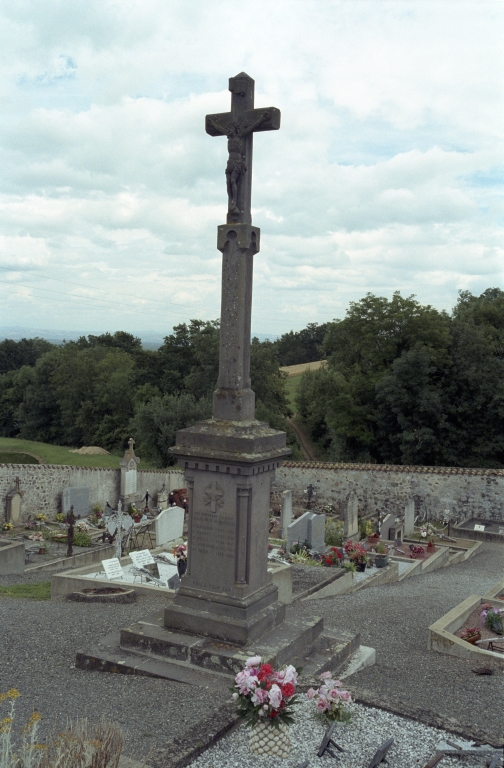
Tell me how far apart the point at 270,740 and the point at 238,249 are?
4698mm

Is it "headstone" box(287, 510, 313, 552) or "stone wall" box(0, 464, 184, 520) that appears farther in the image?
"stone wall" box(0, 464, 184, 520)

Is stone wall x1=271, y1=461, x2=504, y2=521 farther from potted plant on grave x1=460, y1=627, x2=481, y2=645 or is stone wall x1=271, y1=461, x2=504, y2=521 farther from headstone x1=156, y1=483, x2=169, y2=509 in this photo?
potted plant on grave x1=460, y1=627, x2=481, y2=645

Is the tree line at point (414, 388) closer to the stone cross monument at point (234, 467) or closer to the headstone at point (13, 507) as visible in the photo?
the headstone at point (13, 507)

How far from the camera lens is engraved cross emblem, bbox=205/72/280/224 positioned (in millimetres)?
6840

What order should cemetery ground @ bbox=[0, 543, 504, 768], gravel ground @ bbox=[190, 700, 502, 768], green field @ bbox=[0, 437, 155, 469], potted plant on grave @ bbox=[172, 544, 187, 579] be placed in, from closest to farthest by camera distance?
gravel ground @ bbox=[190, 700, 502, 768] < cemetery ground @ bbox=[0, 543, 504, 768] < potted plant on grave @ bbox=[172, 544, 187, 579] < green field @ bbox=[0, 437, 155, 469]

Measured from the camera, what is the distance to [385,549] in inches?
630

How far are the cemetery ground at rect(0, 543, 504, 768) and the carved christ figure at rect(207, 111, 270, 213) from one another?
4902 millimetres

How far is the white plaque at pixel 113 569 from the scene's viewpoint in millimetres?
10297

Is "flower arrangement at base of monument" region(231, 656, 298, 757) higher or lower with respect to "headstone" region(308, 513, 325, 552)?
higher

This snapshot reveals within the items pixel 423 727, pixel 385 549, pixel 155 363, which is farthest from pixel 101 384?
pixel 423 727

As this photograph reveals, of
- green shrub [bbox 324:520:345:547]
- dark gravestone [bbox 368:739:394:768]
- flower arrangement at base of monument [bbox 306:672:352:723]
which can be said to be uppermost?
flower arrangement at base of monument [bbox 306:672:352:723]

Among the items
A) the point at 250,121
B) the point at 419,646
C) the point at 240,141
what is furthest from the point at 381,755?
the point at 250,121

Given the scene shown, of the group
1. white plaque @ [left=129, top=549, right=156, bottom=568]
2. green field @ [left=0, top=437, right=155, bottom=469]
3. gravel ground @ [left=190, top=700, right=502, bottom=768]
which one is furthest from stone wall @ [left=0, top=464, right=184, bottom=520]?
gravel ground @ [left=190, top=700, right=502, bottom=768]

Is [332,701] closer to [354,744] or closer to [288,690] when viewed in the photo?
[354,744]
